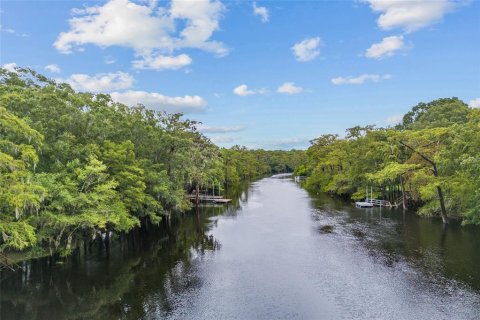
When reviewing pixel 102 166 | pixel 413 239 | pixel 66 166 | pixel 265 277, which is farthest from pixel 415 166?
pixel 66 166

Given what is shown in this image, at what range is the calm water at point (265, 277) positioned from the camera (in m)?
18.3

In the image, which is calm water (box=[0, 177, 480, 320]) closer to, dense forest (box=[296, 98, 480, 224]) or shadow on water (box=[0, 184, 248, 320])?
shadow on water (box=[0, 184, 248, 320])

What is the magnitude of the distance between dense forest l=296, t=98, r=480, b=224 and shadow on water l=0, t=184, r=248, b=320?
73.4 ft

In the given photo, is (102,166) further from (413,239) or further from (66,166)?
(413,239)

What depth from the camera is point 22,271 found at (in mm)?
23672

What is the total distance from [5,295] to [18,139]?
8.82 metres

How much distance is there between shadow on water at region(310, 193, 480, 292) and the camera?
23.8 meters

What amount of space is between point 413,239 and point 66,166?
28.5 metres

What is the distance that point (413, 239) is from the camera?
105 ft

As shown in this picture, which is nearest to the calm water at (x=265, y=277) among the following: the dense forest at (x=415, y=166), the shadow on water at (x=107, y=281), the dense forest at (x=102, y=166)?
the shadow on water at (x=107, y=281)

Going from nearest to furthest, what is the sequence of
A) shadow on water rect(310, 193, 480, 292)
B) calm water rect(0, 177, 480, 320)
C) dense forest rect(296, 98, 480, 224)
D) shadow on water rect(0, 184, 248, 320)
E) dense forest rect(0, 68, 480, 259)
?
calm water rect(0, 177, 480, 320), shadow on water rect(0, 184, 248, 320), dense forest rect(0, 68, 480, 259), shadow on water rect(310, 193, 480, 292), dense forest rect(296, 98, 480, 224)

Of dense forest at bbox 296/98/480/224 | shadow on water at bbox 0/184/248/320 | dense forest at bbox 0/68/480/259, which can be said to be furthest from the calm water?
dense forest at bbox 296/98/480/224

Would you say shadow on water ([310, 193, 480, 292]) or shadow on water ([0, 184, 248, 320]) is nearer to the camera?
shadow on water ([0, 184, 248, 320])

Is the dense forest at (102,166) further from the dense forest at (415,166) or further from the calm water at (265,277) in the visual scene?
the calm water at (265,277)
